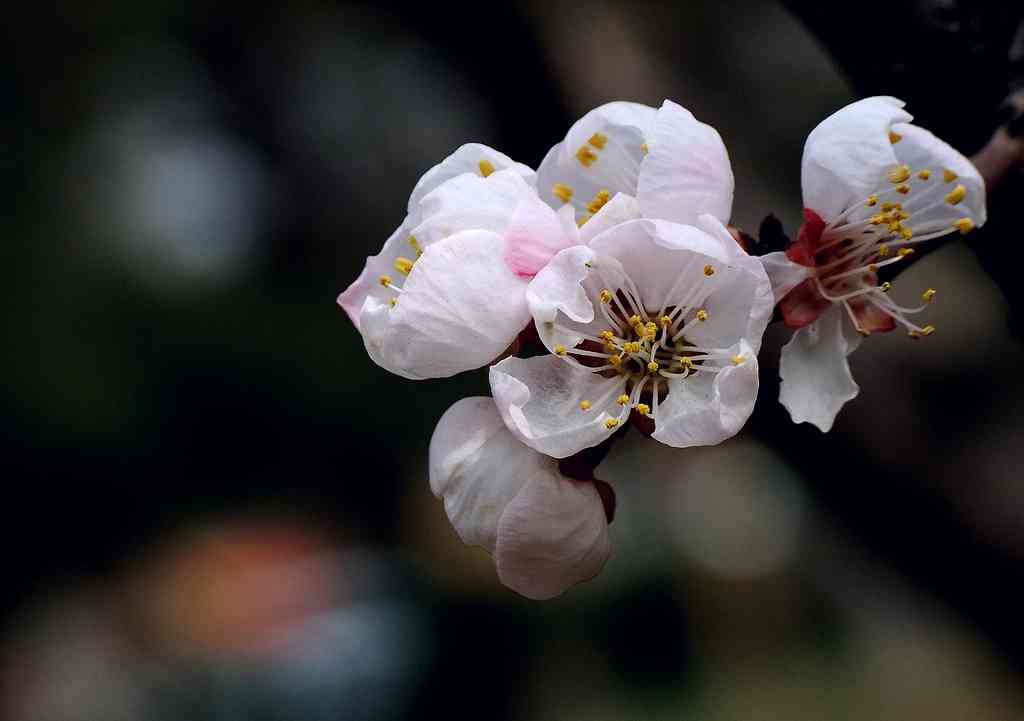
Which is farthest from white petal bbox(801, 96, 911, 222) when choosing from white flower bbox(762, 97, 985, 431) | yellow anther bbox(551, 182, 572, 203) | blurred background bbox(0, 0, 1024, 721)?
blurred background bbox(0, 0, 1024, 721)

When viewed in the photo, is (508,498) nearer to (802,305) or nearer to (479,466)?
(479,466)

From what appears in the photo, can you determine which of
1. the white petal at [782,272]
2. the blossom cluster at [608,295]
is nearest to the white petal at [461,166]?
the blossom cluster at [608,295]

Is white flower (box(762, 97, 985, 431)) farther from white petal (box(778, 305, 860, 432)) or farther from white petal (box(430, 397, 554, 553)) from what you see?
white petal (box(430, 397, 554, 553))

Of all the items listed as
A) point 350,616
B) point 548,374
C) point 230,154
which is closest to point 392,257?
point 548,374

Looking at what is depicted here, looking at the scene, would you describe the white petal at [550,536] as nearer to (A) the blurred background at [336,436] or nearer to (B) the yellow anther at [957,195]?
(B) the yellow anther at [957,195]

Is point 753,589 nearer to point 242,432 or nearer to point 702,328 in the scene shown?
point 242,432

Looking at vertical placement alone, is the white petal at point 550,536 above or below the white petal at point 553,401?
below
